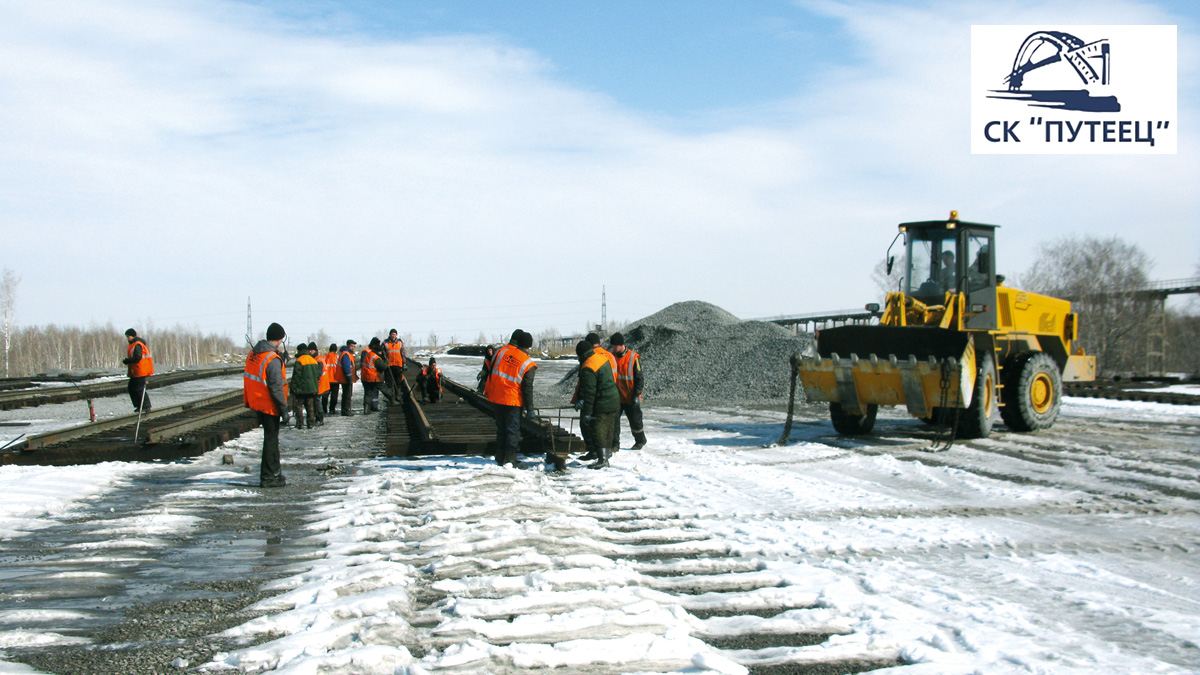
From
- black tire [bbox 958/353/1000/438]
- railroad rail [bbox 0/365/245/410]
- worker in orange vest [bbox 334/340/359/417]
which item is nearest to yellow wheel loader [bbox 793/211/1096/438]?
black tire [bbox 958/353/1000/438]

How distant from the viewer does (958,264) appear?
13.4 metres

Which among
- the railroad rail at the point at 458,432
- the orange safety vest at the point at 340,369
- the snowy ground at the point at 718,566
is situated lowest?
the snowy ground at the point at 718,566

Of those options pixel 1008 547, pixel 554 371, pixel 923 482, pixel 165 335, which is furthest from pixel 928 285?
pixel 165 335

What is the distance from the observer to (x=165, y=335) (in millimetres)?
109062

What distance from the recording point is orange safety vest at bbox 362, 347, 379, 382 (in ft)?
63.6

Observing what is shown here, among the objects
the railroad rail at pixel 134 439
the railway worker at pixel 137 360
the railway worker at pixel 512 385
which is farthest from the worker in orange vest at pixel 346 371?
the railway worker at pixel 512 385

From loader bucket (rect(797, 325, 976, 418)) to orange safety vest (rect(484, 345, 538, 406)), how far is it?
5256 mm

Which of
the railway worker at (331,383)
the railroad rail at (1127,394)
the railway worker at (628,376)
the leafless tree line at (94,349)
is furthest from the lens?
the leafless tree line at (94,349)

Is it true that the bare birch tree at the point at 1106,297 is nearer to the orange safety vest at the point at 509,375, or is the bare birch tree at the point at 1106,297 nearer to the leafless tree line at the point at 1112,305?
the leafless tree line at the point at 1112,305

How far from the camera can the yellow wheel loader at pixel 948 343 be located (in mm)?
12398

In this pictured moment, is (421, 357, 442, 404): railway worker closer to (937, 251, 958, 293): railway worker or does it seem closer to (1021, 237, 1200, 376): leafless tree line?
(937, 251, 958, 293): railway worker

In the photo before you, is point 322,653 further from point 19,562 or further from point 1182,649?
point 1182,649

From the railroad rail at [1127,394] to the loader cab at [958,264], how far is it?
9393 millimetres

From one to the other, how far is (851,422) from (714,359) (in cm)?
1477
